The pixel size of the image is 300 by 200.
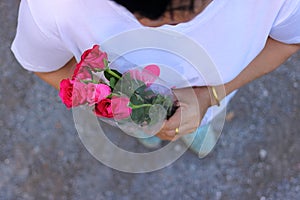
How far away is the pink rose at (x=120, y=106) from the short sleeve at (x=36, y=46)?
175 mm

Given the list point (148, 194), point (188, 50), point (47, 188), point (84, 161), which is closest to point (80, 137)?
point (84, 161)

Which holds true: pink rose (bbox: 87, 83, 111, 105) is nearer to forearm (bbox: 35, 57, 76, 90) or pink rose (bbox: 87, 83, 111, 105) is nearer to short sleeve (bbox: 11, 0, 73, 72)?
short sleeve (bbox: 11, 0, 73, 72)

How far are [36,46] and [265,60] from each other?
52 centimetres

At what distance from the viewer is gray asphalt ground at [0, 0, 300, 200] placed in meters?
1.59

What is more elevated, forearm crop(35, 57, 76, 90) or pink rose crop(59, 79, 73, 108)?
pink rose crop(59, 79, 73, 108)

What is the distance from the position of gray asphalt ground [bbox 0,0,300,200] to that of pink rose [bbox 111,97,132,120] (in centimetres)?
94

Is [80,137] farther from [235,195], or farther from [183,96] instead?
[183,96]

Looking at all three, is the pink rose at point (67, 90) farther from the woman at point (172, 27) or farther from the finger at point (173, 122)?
the finger at point (173, 122)

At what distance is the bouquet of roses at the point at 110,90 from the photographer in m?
0.63

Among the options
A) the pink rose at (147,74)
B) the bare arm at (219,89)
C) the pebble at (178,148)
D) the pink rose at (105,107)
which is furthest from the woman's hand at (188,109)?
the pebble at (178,148)

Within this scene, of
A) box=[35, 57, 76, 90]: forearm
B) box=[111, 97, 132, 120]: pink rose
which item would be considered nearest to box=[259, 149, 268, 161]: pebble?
box=[35, 57, 76, 90]: forearm

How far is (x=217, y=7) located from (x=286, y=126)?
102 centimetres

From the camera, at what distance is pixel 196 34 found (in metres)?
0.75

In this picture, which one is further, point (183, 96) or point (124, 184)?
point (124, 184)
